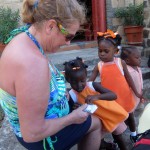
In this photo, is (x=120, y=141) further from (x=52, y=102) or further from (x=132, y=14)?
(x=132, y=14)

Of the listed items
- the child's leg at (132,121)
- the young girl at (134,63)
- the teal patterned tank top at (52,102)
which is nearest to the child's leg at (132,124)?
the child's leg at (132,121)

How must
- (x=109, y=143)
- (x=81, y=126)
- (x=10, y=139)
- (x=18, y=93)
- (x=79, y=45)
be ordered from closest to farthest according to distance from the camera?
1. (x=18, y=93)
2. (x=81, y=126)
3. (x=109, y=143)
4. (x=10, y=139)
5. (x=79, y=45)

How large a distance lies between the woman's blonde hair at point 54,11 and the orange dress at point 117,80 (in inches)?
57.0

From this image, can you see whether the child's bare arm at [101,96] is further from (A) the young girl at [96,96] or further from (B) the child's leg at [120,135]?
(B) the child's leg at [120,135]

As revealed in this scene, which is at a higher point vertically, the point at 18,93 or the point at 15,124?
the point at 18,93

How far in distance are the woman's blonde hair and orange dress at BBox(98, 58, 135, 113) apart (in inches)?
57.0

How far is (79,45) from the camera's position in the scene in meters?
6.77

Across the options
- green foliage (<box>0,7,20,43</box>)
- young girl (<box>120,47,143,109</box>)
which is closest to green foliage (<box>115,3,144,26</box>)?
green foliage (<box>0,7,20,43</box>)

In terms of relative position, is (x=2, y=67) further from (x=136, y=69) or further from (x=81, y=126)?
(x=136, y=69)

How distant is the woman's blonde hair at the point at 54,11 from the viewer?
1780mm

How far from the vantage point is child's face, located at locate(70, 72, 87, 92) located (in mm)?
2719

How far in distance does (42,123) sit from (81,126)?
48cm

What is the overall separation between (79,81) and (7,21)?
335 centimetres

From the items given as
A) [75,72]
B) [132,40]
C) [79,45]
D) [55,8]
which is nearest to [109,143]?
[75,72]
